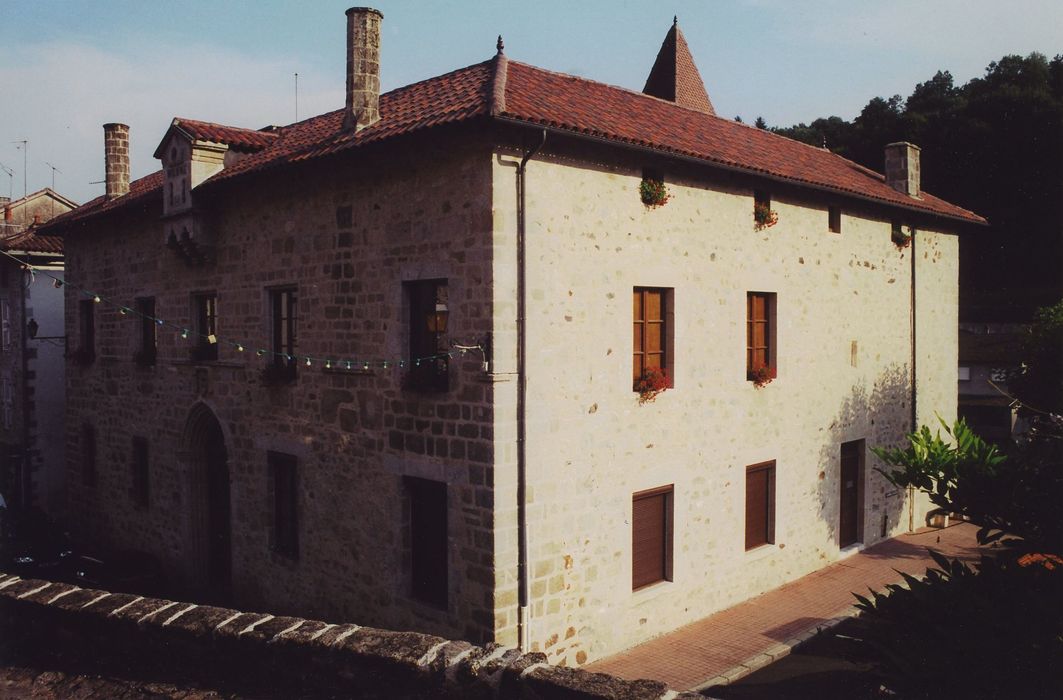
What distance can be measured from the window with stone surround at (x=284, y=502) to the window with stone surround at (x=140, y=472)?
4.75m

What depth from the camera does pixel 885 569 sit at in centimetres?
1484

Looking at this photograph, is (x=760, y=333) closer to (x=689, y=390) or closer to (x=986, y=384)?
(x=689, y=390)

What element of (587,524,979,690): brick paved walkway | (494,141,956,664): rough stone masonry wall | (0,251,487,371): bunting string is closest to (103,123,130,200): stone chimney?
(0,251,487,371): bunting string

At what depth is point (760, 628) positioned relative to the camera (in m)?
11.9

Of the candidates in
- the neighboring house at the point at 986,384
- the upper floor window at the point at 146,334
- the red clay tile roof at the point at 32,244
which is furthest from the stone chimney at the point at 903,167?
the red clay tile roof at the point at 32,244

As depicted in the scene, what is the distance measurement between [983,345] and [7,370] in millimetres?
28154

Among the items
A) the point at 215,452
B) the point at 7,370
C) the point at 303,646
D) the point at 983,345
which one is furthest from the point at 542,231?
the point at 983,345

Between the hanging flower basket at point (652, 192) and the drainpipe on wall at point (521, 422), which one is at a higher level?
the hanging flower basket at point (652, 192)

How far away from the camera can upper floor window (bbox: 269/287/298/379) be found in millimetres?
12571

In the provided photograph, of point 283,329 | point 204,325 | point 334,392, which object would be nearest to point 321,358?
point 334,392

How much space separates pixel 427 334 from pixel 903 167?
1213cm

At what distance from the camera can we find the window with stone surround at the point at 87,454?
58.6 ft

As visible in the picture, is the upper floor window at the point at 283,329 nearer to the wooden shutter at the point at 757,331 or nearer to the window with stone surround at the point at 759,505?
the wooden shutter at the point at 757,331

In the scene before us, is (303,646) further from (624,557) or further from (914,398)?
(914,398)
